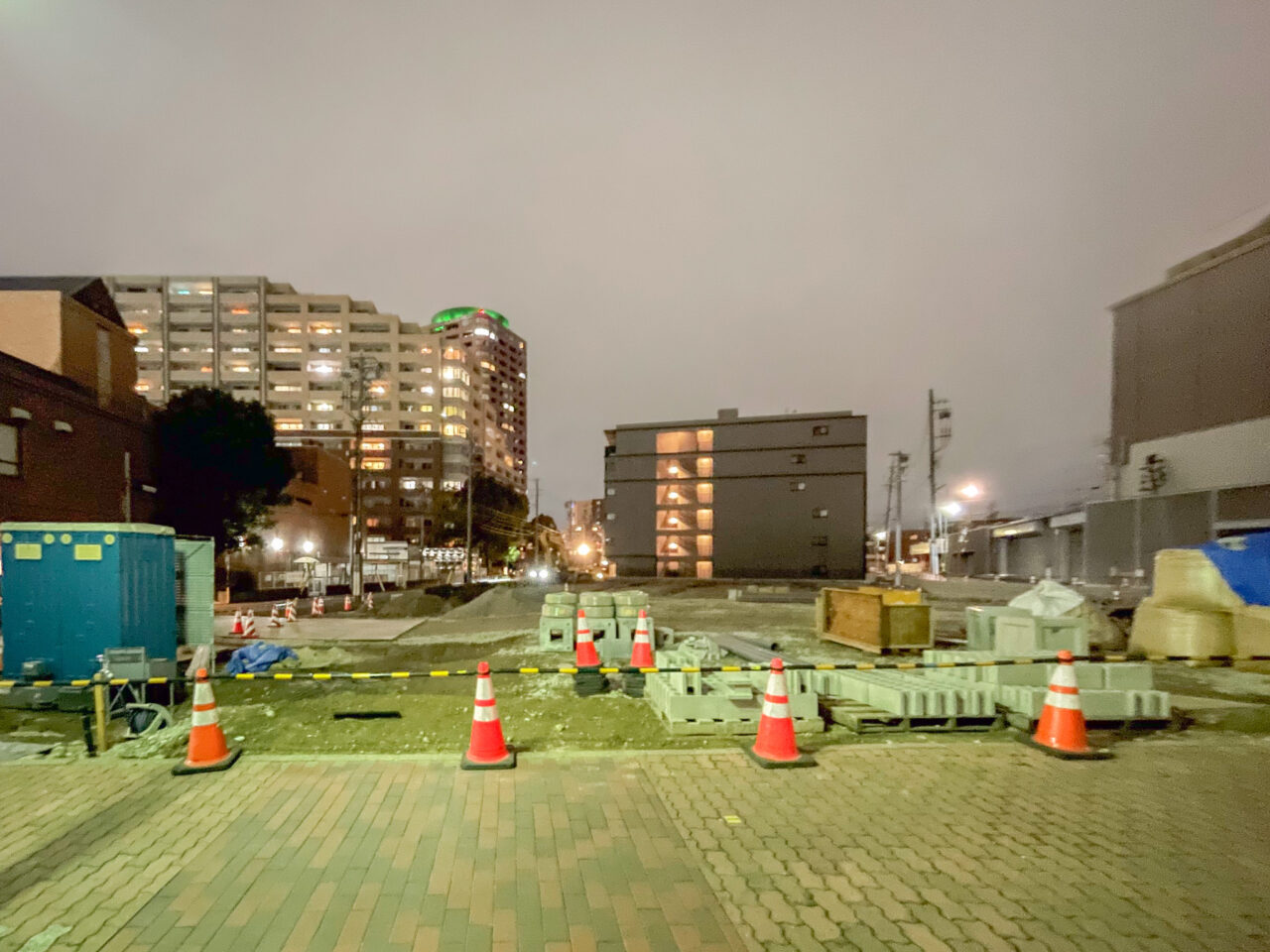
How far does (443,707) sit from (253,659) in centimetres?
444

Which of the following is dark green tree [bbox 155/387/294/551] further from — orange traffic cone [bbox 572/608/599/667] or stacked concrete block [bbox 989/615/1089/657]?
stacked concrete block [bbox 989/615/1089/657]

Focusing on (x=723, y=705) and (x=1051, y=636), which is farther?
(x=1051, y=636)

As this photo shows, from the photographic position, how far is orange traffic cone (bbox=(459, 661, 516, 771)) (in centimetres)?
488

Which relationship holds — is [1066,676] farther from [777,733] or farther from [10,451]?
[10,451]

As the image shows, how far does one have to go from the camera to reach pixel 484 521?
56281mm

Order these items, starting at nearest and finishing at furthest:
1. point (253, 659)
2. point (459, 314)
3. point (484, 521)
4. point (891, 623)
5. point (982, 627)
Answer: point (253, 659) → point (982, 627) → point (891, 623) → point (484, 521) → point (459, 314)

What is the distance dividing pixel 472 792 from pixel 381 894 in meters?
1.28

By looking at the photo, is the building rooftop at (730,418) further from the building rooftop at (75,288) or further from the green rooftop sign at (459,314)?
the green rooftop sign at (459,314)

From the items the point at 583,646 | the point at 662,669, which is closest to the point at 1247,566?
the point at 662,669

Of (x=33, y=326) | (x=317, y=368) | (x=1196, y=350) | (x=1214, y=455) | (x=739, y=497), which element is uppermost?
(x=317, y=368)

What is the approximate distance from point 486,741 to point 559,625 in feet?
20.7

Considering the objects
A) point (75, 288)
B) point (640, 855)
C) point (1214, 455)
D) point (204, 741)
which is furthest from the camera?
point (75, 288)

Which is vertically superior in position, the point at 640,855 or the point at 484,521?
the point at 640,855

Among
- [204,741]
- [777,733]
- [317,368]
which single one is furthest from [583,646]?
[317,368]
